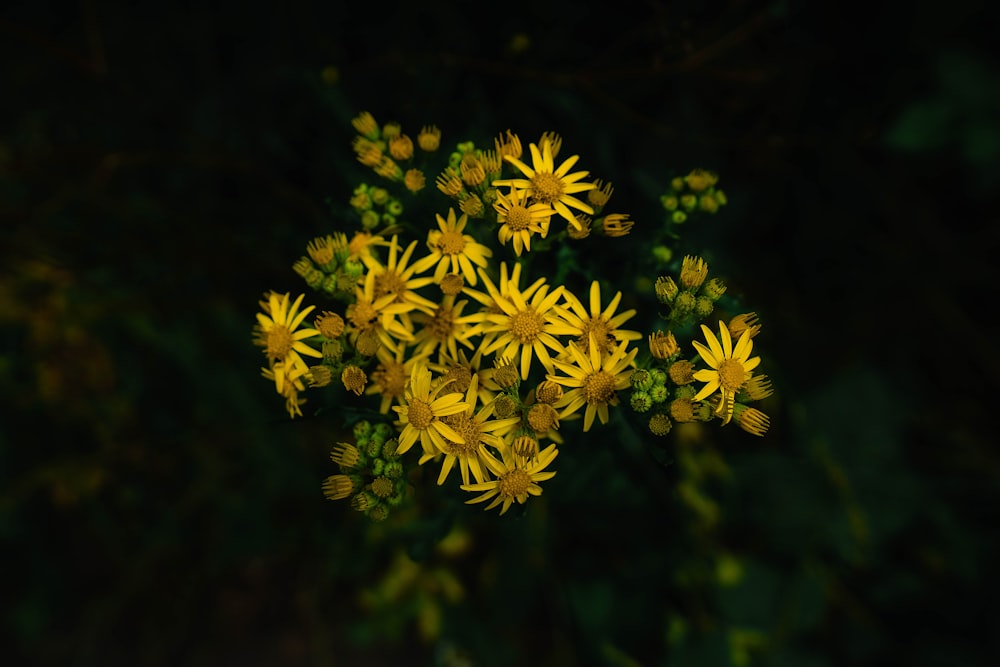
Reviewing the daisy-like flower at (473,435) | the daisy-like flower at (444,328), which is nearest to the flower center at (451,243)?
the daisy-like flower at (444,328)

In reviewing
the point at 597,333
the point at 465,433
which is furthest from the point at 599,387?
the point at 465,433

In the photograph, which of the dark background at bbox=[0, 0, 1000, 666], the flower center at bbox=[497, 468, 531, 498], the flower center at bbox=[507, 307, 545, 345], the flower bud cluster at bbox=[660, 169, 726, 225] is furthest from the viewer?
the dark background at bbox=[0, 0, 1000, 666]

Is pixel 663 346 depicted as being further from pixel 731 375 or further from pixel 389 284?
pixel 389 284

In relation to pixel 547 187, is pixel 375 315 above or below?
below

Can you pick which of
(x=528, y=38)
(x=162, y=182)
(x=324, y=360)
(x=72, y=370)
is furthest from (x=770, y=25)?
(x=72, y=370)

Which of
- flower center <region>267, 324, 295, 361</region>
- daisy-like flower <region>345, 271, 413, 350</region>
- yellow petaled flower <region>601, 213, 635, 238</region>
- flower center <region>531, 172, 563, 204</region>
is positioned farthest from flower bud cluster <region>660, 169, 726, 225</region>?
flower center <region>267, 324, 295, 361</region>

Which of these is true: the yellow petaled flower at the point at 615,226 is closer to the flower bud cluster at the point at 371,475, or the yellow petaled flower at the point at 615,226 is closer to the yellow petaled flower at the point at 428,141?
the yellow petaled flower at the point at 428,141

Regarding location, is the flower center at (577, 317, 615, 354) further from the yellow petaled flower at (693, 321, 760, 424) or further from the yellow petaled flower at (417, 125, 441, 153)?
the yellow petaled flower at (417, 125, 441, 153)

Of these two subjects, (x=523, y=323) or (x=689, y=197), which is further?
(x=689, y=197)
